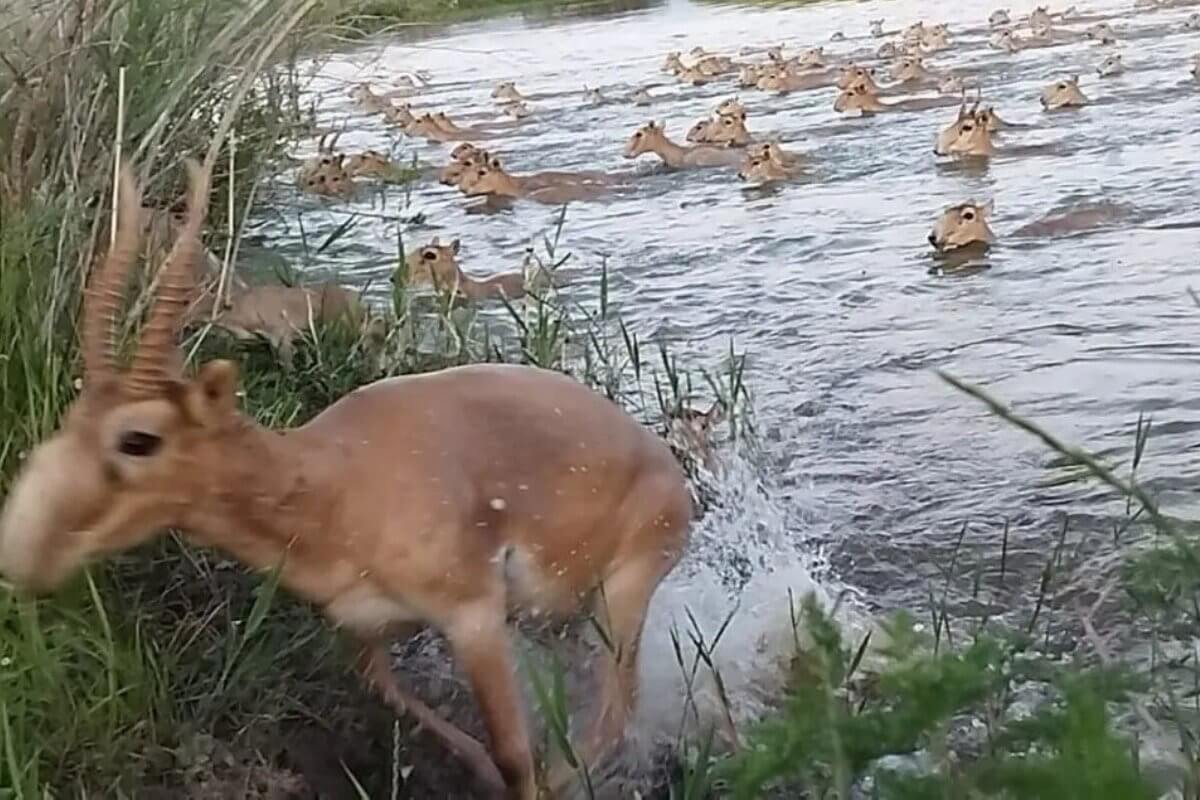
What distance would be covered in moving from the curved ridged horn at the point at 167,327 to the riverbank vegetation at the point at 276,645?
0.49 m

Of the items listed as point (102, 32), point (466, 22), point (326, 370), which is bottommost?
point (466, 22)

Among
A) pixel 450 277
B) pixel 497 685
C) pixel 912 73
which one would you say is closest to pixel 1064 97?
pixel 912 73

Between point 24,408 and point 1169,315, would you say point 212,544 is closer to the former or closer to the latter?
point 24,408

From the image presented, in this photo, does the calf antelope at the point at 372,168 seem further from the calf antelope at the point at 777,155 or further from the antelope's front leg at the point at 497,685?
the antelope's front leg at the point at 497,685

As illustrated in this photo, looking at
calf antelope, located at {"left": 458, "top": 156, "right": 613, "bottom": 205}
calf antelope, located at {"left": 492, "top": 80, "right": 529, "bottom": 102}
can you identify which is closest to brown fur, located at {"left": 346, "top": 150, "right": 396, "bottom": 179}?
calf antelope, located at {"left": 458, "top": 156, "right": 613, "bottom": 205}

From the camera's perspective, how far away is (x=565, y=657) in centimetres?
421

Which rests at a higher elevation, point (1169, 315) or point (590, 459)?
point (590, 459)

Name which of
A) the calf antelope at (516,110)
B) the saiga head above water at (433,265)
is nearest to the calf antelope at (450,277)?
the saiga head above water at (433,265)

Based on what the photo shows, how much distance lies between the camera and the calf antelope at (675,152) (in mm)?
12758

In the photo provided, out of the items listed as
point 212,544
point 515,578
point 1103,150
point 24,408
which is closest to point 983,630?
point 515,578

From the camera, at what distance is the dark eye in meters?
2.90

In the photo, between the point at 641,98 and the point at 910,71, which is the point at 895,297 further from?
the point at 641,98

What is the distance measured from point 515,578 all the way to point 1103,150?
29.6 feet

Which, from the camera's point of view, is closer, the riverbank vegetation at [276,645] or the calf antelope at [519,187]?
the riverbank vegetation at [276,645]
